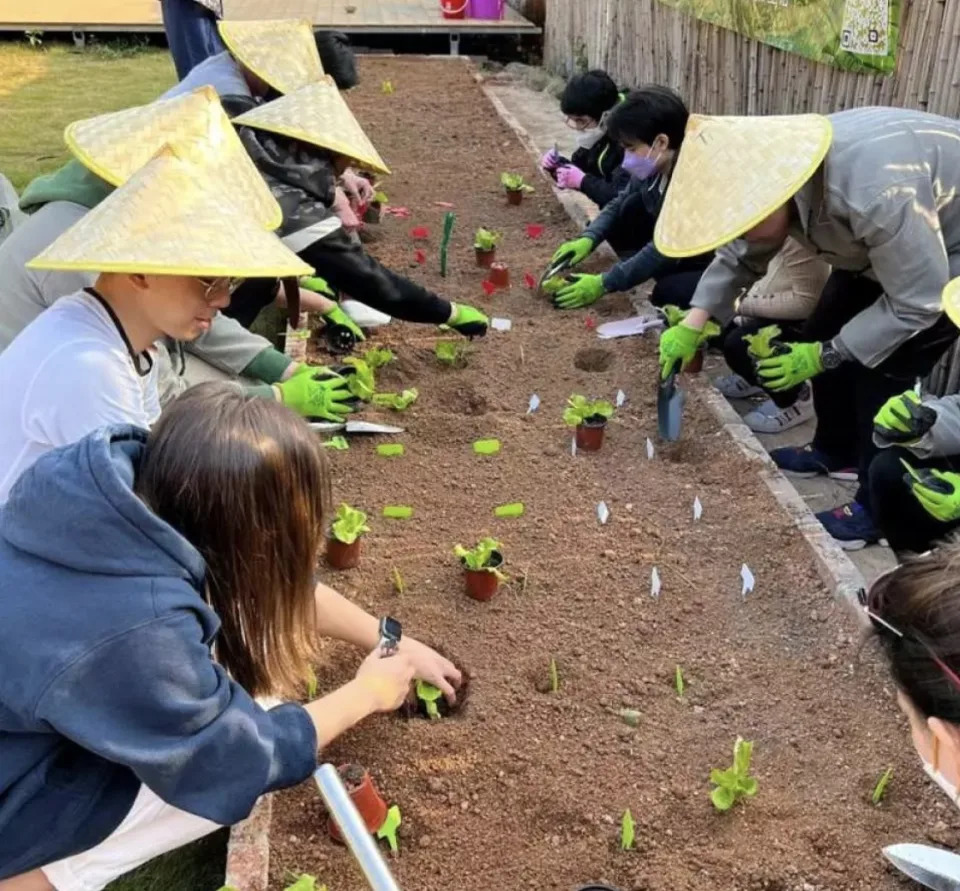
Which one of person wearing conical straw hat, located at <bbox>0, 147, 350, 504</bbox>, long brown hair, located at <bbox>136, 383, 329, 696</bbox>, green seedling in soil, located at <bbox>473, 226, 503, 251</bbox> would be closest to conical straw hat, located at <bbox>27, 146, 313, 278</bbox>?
person wearing conical straw hat, located at <bbox>0, 147, 350, 504</bbox>

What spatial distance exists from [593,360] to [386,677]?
2434 millimetres

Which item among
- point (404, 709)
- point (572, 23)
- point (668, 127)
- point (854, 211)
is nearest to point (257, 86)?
point (668, 127)

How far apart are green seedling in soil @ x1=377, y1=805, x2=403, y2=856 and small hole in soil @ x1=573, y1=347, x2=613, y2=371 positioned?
250cm

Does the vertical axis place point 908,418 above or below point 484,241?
above

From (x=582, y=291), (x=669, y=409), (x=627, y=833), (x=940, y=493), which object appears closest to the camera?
(x=627, y=833)

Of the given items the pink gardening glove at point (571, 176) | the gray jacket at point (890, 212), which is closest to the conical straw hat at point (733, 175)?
the gray jacket at point (890, 212)

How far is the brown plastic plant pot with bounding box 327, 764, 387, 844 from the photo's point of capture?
6.77 ft

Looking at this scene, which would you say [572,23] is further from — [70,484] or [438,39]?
[70,484]

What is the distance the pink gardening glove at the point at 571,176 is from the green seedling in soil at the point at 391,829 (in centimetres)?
424

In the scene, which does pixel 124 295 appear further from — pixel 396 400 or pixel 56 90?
pixel 56 90

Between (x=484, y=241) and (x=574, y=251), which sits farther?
(x=484, y=241)

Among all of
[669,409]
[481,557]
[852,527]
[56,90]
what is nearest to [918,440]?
[852,527]

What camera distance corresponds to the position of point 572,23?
31.8ft

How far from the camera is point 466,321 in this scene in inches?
160
